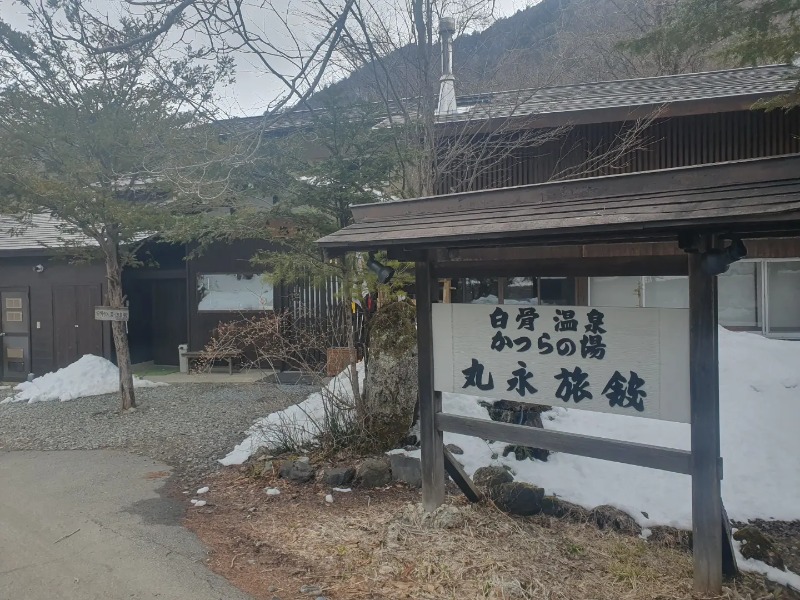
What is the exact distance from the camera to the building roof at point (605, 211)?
3.21m

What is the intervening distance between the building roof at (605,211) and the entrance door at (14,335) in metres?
12.6

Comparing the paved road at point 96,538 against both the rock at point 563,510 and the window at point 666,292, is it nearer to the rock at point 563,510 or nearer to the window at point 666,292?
the rock at point 563,510

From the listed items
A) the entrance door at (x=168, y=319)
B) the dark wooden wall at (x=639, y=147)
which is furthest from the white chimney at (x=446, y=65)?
the entrance door at (x=168, y=319)

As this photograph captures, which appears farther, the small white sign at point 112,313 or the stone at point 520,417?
the small white sign at point 112,313

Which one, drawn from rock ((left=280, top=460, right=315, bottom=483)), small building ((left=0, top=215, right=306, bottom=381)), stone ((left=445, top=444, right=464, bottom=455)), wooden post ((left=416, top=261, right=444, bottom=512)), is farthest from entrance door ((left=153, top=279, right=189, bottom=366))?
wooden post ((left=416, top=261, right=444, bottom=512))

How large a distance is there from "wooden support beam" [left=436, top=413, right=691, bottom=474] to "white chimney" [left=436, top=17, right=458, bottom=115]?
18.5 ft

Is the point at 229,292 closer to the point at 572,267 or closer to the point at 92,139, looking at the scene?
the point at 92,139

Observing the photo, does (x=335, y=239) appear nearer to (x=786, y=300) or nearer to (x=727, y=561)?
(x=727, y=561)

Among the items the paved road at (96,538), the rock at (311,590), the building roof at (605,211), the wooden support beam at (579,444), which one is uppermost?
the building roof at (605,211)

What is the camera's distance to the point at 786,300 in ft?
34.4

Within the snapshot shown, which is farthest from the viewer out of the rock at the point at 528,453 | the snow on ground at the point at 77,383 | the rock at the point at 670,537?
the snow on ground at the point at 77,383

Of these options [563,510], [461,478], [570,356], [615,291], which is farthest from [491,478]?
[615,291]

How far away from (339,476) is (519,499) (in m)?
1.84

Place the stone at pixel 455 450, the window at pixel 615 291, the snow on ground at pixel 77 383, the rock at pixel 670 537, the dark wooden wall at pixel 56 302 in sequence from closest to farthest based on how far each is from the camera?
the rock at pixel 670 537, the stone at pixel 455 450, the window at pixel 615 291, the snow on ground at pixel 77 383, the dark wooden wall at pixel 56 302
